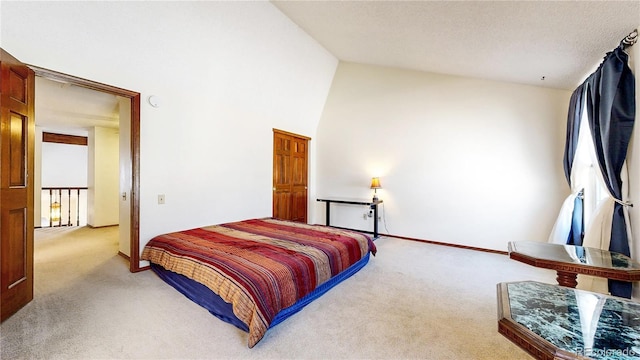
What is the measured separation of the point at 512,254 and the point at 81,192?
933 cm

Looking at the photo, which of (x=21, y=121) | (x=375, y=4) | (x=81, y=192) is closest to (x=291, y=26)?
(x=375, y=4)

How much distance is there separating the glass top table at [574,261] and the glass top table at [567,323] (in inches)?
15.6

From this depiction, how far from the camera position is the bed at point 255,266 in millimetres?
1850

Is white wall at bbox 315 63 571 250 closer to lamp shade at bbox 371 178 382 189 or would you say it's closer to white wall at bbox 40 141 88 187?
lamp shade at bbox 371 178 382 189

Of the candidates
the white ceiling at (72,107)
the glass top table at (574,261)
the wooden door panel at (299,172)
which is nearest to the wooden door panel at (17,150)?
the white ceiling at (72,107)

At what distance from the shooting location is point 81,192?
695 centimetres

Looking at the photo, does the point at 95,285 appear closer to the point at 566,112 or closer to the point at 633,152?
the point at 633,152

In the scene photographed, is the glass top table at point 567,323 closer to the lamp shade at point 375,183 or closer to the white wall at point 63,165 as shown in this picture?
the lamp shade at point 375,183

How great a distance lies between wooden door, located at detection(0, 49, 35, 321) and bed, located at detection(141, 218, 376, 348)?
0.95 m

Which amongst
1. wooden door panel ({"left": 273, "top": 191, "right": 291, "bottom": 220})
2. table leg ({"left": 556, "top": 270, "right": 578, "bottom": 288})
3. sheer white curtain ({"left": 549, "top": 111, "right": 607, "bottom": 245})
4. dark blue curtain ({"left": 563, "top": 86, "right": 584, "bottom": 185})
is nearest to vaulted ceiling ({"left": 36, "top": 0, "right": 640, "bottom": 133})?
dark blue curtain ({"left": 563, "top": 86, "right": 584, "bottom": 185})

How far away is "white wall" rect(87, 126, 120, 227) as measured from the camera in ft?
17.9

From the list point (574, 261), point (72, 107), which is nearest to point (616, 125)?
point (574, 261)

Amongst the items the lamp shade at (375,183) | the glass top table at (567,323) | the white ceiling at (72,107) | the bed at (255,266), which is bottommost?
the bed at (255,266)

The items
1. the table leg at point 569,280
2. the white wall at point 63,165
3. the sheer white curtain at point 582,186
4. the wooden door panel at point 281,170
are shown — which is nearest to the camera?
the table leg at point 569,280
